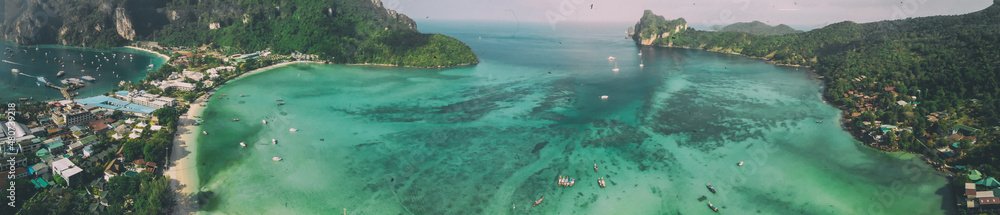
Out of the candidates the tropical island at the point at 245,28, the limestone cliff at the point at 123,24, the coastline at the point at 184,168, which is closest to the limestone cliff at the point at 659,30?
the tropical island at the point at 245,28

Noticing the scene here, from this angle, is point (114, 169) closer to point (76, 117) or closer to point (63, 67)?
point (76, 117)

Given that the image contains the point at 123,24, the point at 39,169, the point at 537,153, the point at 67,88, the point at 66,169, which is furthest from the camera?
the point at 123,24

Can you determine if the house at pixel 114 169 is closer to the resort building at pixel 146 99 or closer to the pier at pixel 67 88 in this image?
the resort building at pixel 146 99

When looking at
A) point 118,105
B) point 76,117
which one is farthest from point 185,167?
point 118,105

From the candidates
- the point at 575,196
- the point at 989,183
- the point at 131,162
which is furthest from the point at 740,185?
the point at 131,162

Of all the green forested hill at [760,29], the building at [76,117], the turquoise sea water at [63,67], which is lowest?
the building at [76,117]
